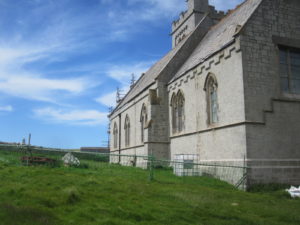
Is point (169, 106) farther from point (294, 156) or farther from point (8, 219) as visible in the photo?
point (8, 219)

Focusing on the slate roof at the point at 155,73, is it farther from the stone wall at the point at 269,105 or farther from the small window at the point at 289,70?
the small window at the point at 289,70

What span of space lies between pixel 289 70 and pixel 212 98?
13.4 ft

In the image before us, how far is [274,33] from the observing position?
15227mm

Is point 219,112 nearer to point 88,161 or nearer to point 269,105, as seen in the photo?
point 269,105

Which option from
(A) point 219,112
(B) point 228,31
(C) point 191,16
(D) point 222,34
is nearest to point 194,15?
(C) point 191,16

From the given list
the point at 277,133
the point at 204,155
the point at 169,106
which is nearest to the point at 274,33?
the point at 277,133

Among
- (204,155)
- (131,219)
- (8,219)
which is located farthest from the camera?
(204,155)

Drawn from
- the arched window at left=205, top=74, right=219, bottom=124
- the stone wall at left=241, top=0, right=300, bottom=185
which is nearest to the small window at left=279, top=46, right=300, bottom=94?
the stone wall at left=241, top=0, right=300, bottom=185

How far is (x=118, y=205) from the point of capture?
24.7 feet

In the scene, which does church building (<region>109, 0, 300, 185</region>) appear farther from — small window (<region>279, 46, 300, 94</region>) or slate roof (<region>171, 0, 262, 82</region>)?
slate roof (<region>171, 0, 262, 82</region>)

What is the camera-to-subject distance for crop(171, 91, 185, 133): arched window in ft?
68.4

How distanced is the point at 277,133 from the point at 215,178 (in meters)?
3.71

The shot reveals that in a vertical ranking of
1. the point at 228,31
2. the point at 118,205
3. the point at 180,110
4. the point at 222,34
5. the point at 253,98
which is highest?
the point at 222,34

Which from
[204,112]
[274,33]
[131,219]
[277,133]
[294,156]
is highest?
[274,33]
